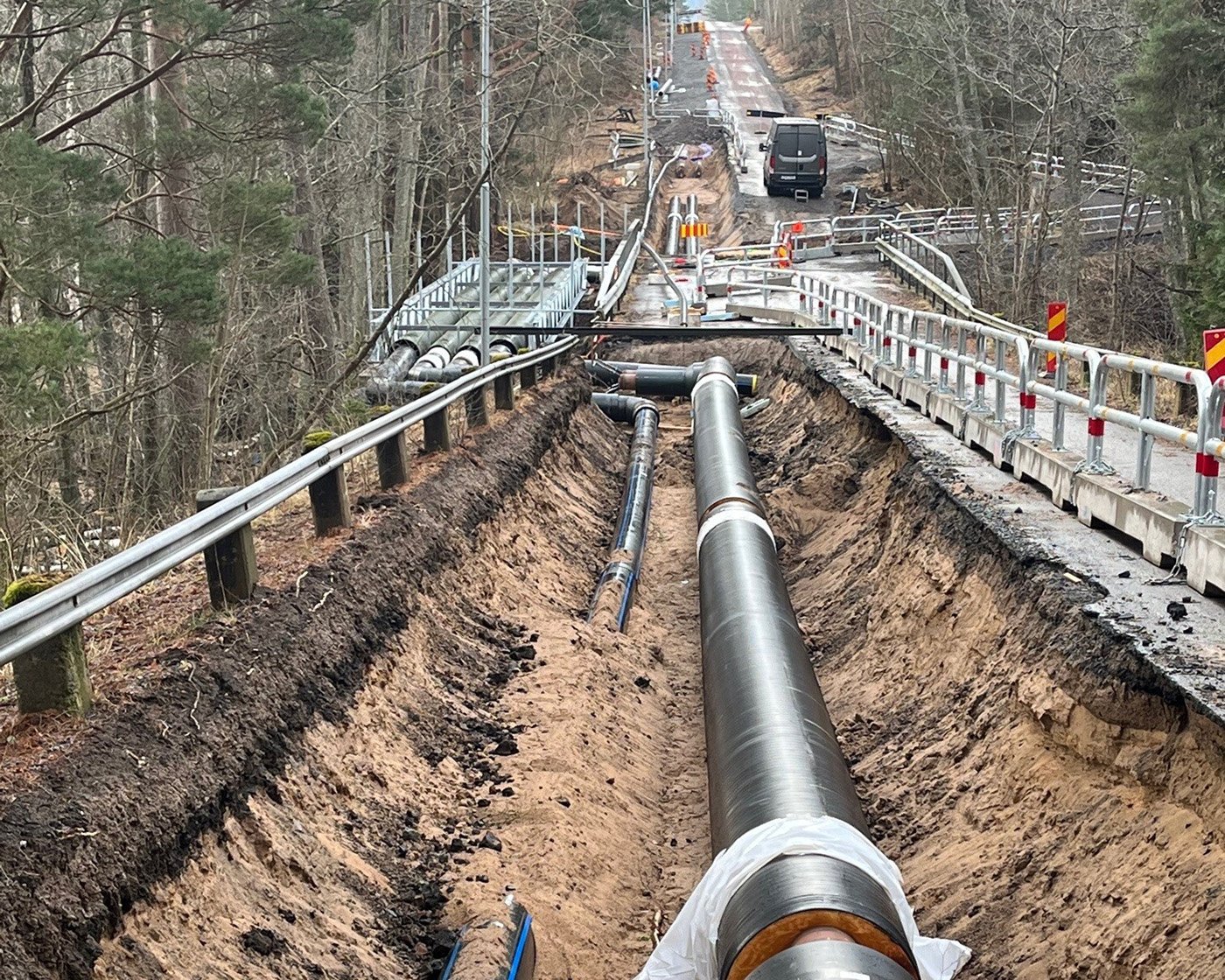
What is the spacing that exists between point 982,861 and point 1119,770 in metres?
0.92

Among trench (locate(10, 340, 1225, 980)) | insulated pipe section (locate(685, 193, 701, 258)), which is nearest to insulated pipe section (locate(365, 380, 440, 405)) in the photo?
trench (locate(10, 340, 1225, 980))

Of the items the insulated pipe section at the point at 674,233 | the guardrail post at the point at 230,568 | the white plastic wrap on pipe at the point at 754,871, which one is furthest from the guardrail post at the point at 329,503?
the insulated pipe section at the point at 674,233

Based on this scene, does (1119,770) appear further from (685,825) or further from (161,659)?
(161,659)

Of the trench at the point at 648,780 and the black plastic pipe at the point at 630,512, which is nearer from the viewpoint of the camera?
the trench at the point at 648,780

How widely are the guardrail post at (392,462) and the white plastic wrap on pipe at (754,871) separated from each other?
5.74m

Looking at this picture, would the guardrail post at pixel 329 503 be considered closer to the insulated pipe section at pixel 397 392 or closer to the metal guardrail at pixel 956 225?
the insulated pipe section at pixel 397 392

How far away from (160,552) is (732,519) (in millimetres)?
7447

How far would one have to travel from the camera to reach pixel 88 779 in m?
4.96

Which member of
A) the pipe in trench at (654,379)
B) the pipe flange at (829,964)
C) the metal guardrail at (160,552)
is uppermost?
the metal guardrail at (160,552)

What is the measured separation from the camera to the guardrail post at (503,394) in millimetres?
16453

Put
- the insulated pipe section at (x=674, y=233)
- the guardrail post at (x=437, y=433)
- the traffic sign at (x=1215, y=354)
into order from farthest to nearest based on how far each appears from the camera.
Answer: the insulated pipe section at (x=674, y=233) < the guardrail post at (x=437, y=433) < the traffic sign at (x=1215, y=354)

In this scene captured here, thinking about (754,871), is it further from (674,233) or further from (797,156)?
(797,156)

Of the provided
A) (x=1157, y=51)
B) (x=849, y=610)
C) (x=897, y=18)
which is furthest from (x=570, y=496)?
(x=897, y=18)

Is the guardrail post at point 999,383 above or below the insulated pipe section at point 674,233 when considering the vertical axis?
below
